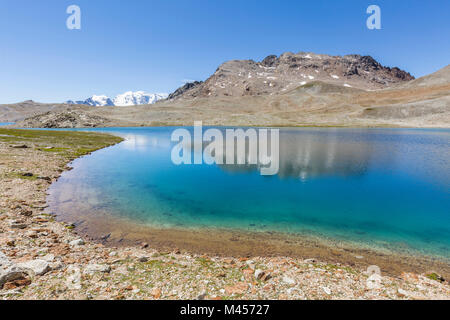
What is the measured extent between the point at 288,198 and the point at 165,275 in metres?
14.9

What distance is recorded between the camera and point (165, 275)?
8773 mm

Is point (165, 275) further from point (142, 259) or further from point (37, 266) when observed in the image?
point (37, 266)

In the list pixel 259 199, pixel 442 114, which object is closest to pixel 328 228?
pixel 259 199

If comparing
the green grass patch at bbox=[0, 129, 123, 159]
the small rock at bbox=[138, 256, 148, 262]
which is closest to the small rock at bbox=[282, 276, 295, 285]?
the small rock at bbox=[138, 256, 148, 262]

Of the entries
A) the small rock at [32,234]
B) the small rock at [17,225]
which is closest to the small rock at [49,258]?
the small rock at [32,234]

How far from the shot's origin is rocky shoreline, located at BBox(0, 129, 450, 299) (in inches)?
294

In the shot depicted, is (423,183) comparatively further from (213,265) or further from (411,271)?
(213,265)

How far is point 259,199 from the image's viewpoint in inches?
819

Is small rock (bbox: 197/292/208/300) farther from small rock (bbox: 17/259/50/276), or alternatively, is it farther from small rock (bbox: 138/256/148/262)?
small rock (bbox: 17/259/50/276)

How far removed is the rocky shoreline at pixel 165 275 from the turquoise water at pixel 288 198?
165 inches

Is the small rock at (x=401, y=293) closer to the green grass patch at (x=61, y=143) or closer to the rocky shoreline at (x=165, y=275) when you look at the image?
the rocky shoreline at (x=165, y=275)

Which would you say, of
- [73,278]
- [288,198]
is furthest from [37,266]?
[288,198]

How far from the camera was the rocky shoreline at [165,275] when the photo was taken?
7.47m
